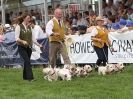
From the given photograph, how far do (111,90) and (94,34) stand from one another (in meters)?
4.13

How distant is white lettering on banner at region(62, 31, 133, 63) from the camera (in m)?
15.8

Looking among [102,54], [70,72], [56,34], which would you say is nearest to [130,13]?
[102,54]

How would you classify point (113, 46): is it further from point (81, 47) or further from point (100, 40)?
point (100, 40)

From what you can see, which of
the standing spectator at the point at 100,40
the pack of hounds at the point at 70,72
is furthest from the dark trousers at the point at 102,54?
the pack of hounds at the point at 70,72

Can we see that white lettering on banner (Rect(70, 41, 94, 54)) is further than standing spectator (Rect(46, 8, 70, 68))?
Yes

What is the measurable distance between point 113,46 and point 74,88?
5458 mm

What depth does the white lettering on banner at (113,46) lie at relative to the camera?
15758 millimetres

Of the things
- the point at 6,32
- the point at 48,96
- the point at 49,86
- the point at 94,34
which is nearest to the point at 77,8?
the point at 6,32

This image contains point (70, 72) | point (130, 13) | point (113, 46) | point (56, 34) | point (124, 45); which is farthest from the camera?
point (130, 13)

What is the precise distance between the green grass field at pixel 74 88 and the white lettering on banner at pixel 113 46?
6.89 ft

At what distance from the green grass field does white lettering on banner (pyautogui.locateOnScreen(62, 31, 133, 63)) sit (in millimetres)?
2101

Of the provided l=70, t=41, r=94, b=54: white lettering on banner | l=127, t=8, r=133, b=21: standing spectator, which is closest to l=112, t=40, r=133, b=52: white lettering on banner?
l=70, t=41, r=94, b=54: white lettering on banner

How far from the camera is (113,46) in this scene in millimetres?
16188

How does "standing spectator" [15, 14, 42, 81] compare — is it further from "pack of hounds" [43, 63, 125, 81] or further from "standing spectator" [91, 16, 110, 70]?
"standing spectator" [91, 16, 110, 70]
